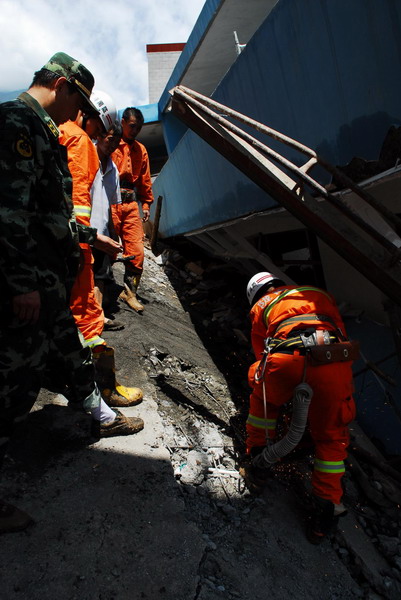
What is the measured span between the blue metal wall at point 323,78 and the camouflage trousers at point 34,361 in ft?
6.05

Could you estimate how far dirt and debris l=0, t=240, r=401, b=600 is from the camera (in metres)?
1.62

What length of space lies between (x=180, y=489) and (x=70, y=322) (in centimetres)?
115

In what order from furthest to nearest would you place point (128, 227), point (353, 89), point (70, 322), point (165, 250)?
point (165, 250)
point (128, 227)
point (353, 89)
point (70, 322)

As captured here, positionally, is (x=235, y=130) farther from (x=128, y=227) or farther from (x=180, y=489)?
(x=128, y=227)

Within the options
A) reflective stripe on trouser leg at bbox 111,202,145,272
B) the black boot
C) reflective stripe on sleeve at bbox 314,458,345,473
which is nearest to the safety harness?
reflective stripe on sleeve at bbox 314,458,345,473

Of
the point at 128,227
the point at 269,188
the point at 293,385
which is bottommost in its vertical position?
the point at 293,385

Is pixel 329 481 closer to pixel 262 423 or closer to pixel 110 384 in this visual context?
pixel 262 423

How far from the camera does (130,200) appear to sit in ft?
15.2

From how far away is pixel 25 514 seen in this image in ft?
5.61

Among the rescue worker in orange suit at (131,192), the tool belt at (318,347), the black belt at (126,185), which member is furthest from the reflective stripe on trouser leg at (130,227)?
the tool belt at (318,347)

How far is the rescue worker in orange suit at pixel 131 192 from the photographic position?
4.50 m

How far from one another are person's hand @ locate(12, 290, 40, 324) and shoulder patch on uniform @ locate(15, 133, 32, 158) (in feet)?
1.80

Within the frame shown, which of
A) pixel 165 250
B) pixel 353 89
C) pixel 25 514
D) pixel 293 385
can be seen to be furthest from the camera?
pixel 165 250

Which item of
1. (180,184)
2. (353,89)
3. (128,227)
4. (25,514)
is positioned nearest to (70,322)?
(25,514)
